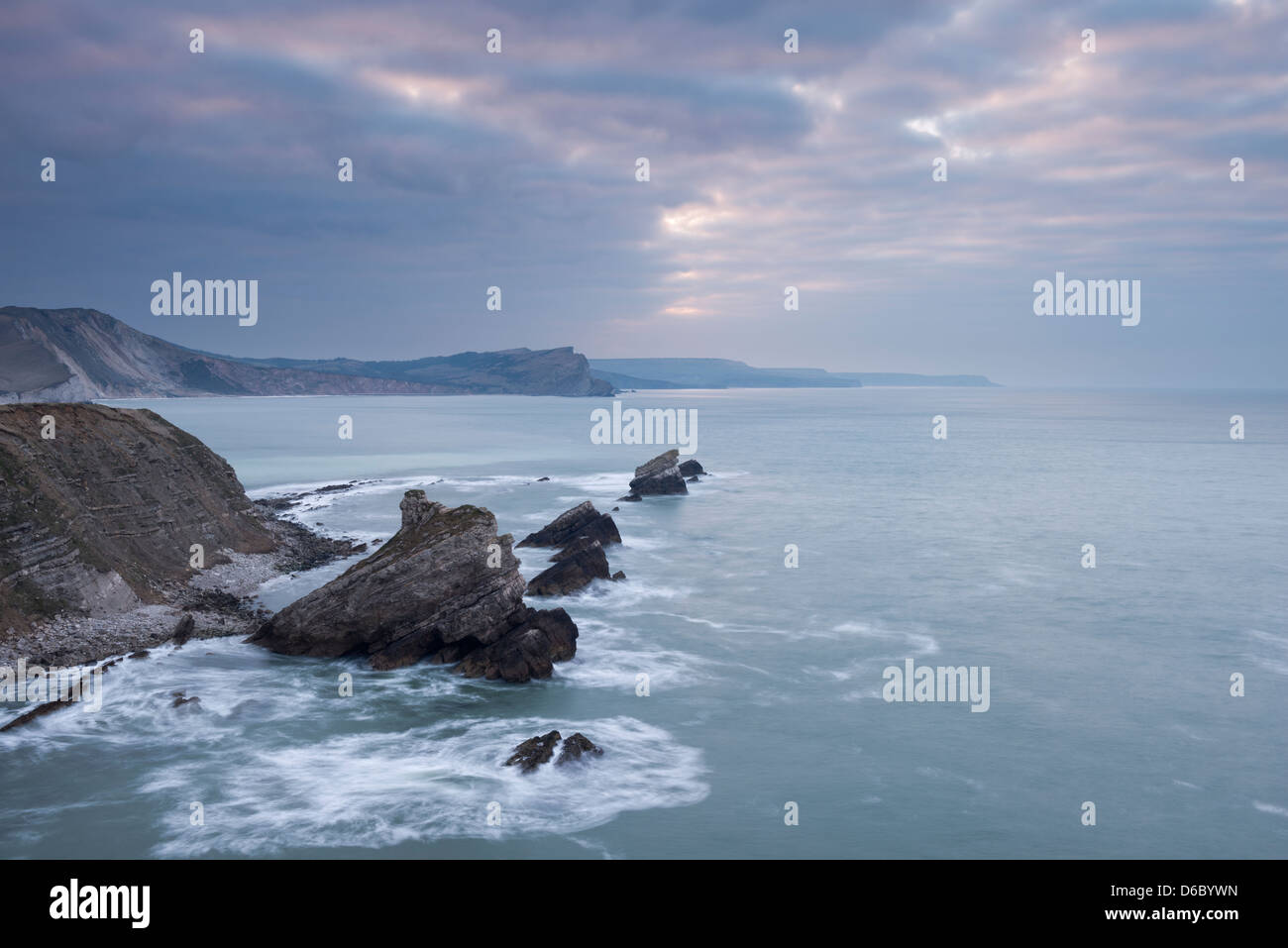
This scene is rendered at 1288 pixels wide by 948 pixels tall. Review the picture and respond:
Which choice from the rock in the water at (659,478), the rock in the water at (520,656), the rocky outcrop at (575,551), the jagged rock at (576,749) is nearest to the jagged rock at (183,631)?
the rock in the water at (520,656)

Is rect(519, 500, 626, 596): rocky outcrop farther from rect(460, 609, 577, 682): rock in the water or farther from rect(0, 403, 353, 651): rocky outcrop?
rect(0, 403, 353, 651): rocky outcrop

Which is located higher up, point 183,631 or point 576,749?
point 183,631

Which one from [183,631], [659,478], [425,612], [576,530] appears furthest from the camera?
[659,478]

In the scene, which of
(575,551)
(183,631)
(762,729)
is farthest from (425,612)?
(575,551)

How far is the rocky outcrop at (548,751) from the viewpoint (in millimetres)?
20375

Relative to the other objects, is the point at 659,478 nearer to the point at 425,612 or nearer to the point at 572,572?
the point at 572,572

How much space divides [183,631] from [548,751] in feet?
50.4

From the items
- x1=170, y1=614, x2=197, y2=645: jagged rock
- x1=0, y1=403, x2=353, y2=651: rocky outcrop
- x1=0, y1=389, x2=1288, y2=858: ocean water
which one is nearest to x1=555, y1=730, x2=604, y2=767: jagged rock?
x1=0, y1=389, x2=1288, y2=858: ocean water

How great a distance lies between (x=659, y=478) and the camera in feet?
223
